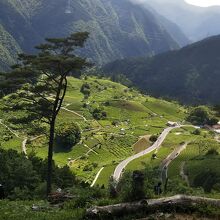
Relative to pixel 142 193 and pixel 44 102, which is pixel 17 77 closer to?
pixel 44 102

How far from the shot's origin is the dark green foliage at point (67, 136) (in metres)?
165

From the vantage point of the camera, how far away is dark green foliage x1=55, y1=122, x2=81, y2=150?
165250 mm

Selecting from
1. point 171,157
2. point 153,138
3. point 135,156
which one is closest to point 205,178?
point 171,157

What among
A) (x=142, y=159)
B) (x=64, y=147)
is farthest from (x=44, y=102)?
(x=64, y=147)

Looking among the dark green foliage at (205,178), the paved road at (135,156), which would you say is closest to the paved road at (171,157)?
the paved road at (135,156)

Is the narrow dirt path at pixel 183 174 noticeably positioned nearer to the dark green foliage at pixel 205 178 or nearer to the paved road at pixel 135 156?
the dark green foliage at pixel 205 178

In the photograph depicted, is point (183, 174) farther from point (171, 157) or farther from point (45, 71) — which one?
point (45, 71)

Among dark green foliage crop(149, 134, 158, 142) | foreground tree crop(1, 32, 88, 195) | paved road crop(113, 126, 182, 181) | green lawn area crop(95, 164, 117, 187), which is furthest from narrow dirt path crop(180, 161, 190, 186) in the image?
foreground tree crop(1, 32, 88, 195)

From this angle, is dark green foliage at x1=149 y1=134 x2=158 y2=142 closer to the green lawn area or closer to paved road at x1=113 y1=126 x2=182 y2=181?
paved road at x1=113 y1=126 x2=182 y2=181

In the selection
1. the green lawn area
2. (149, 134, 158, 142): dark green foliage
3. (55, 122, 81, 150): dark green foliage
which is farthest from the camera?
(149, 134, 158, 142): dark green foliage

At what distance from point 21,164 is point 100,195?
4801 cm

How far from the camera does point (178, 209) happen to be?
20.9 metres

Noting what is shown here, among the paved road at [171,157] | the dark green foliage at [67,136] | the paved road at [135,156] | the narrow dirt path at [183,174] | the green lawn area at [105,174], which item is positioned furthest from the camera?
the dark green foliage at [67,136]

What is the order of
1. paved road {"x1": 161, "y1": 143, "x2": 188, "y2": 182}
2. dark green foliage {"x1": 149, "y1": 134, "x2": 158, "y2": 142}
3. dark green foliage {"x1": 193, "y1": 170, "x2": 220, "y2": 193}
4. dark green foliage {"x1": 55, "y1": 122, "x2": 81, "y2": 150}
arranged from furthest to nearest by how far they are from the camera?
dark green foliage {"x1": 149, "y1": 134, "x2": 158, "y2": 142}, dark green foliage {"x1": 55, "y1": 122, "x2": 81, "y2": 150}, paved road {"x1": 161, "y1": 143, "x2": 188, "y2": 182}, dark green foliage {"x1": 193, "y1": 170, "x2": 220, "y2": 193}
